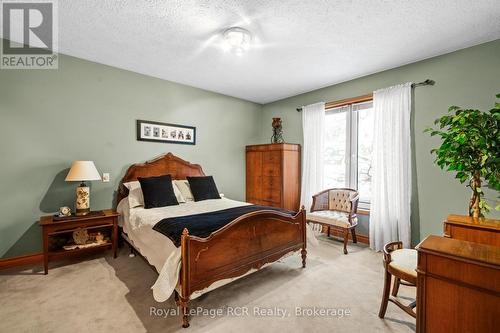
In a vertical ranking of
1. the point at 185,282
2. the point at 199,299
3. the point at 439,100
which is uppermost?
the point at 439,100

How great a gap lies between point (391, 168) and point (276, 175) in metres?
1.91

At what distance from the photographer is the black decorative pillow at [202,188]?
3695mm

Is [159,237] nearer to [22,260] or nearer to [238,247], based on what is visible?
[238,247]

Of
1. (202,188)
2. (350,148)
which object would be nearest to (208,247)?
(202,188)

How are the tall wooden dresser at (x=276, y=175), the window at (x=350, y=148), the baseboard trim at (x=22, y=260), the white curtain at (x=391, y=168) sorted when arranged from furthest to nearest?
1. the tall wooden dresser at (x=276, y=175)
2. the window at (x=350, y=148)
3. the white curtain at (x=391, y=168)
4. the baseboard trim at (x=22, y=260)

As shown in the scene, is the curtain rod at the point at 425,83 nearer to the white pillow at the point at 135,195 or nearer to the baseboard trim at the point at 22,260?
the white pillow at the point at 135,195

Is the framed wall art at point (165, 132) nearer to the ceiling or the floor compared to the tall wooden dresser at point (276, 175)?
nearer to the ceiling

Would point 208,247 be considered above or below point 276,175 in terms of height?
below

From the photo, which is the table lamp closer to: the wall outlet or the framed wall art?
the wall outlet

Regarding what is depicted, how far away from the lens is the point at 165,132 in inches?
157

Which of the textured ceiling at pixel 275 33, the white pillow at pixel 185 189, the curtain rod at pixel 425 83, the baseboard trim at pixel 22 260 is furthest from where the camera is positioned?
the white pillow at pixel 185 189

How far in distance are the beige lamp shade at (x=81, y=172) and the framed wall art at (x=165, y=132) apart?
36.8 inches

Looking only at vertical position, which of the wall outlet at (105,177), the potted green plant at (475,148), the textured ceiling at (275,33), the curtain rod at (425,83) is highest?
the textured ceiling at (275,33)

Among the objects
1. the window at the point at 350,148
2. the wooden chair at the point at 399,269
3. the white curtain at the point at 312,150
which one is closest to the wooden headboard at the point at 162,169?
the white curtain at the point at 312,150
